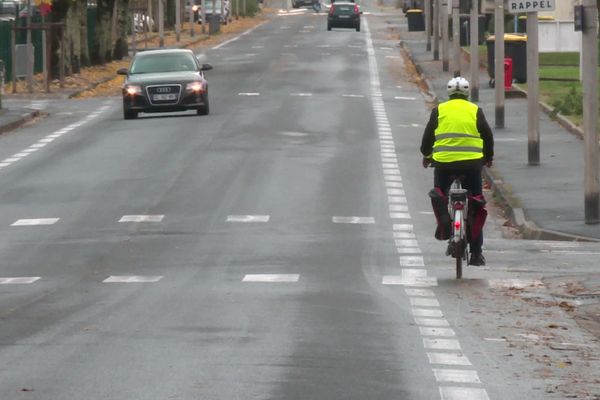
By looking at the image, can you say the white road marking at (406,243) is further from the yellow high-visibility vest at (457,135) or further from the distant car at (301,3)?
the distant car at (301,3)

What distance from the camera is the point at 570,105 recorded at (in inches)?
1528

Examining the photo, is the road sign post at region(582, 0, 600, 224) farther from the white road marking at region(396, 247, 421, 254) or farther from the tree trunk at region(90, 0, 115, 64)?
the tree trunk at region(90, 0, 115, 64)

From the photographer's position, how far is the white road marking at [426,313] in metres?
13.6

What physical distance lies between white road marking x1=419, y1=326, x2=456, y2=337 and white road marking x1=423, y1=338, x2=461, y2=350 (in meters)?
0.27

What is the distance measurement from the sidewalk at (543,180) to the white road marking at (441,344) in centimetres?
874

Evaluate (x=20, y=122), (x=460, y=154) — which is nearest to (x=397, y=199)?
(x=460, y=154)

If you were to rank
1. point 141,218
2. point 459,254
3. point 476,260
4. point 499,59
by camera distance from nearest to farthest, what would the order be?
point 459,254 → point 476,260 → point 141,218 → point 499,59

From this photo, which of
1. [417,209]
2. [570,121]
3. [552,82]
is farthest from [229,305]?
[552,82]

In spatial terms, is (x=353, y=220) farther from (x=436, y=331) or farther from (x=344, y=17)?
(x=344, y=17)

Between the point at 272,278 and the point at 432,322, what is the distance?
11.7 ft

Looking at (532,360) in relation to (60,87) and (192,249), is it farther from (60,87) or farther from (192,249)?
(60,87)

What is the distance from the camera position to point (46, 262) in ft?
60.0

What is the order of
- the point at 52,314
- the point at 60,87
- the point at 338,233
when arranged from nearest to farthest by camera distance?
the point at 52,314, the point at 338,233, the point at 60,87

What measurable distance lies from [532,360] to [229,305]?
3.55 m
